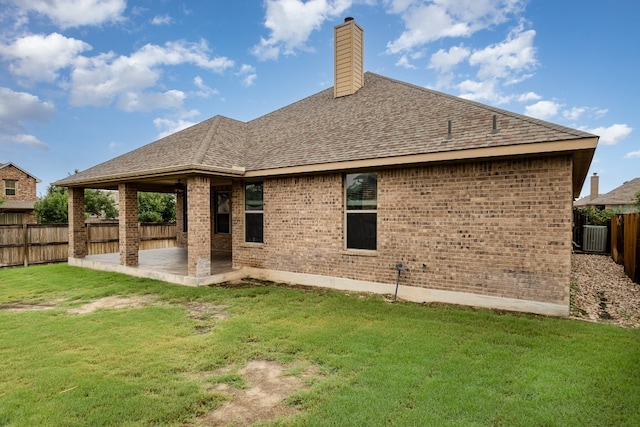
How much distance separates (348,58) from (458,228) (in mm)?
7110

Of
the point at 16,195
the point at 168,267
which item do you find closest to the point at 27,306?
the point at 168,267

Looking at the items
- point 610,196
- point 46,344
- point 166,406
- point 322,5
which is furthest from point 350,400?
point 610,196

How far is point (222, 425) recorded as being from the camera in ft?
9.69

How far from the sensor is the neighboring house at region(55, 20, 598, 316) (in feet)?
20.3

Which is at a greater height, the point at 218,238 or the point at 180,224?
the point at 180,224

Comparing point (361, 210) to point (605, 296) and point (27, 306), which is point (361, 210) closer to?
point (605, 296)

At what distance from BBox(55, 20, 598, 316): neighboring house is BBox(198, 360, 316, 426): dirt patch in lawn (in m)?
4.20

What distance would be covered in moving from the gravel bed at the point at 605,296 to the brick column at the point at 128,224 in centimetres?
1140

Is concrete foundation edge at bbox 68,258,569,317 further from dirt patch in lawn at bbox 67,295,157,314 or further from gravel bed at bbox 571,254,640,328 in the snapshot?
dirt patch in lawn at bbox 67,295,157,314

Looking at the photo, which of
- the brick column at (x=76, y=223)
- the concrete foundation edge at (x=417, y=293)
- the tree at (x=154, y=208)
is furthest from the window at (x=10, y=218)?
the concrete foundation edge at (x=417, y=293)

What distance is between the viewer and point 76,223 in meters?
12.4

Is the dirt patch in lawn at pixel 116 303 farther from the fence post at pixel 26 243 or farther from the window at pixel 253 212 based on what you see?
the fence post at pixel 26 243

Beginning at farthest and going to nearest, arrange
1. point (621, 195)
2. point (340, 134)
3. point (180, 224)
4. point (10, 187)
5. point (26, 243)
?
point (621, 195), point (10, 187), point (180, 224), point (26, 243), point (340, 134)

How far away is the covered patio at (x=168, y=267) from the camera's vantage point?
905 centimetres
